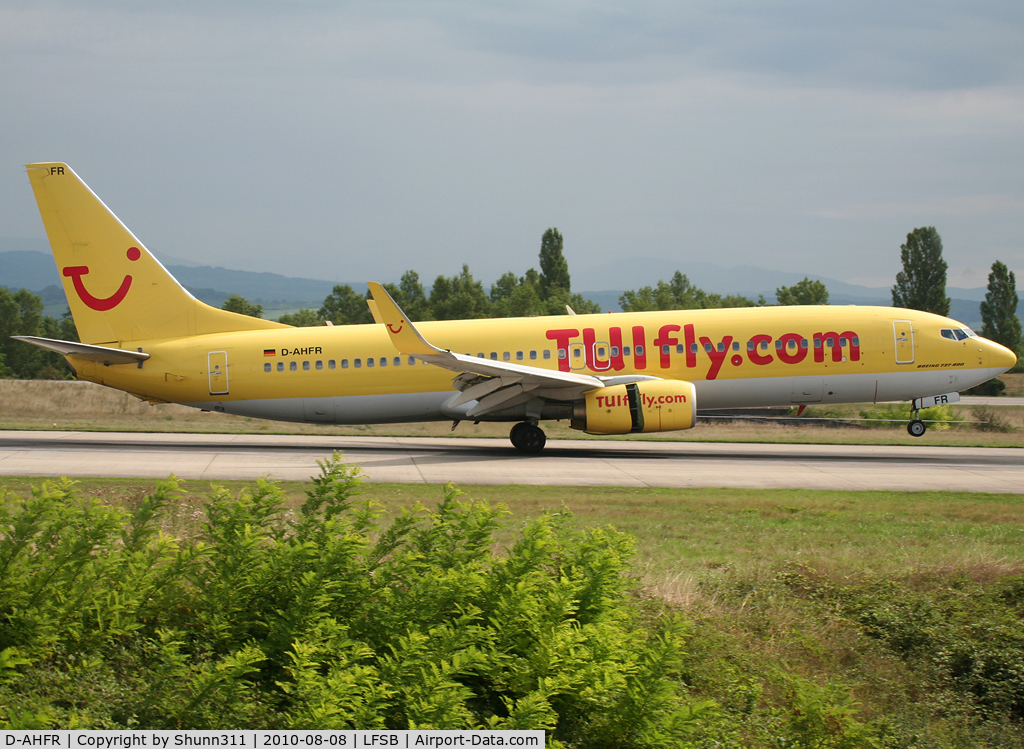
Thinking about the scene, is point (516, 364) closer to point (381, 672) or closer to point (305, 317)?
point (381, 672)

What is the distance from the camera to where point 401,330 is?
71.9ft

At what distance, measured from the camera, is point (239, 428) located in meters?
33.4

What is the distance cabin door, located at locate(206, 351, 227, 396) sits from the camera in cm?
2548

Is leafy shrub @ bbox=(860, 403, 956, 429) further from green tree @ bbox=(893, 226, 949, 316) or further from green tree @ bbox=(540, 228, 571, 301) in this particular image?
green tree @ bbox=(540, 228, 571, 301)

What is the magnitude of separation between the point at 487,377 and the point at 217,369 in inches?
329

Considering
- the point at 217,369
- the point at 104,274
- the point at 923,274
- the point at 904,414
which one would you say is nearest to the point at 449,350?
the point at 217,369

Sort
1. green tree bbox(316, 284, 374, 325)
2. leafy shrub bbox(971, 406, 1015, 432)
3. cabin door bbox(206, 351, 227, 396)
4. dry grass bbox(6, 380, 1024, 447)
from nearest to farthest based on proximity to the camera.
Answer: cabin door bbox(206, 351, 227, 396) → dry grass bbox(6, 380, 1024, 447) → leafy shrub bbox(971, 406, 1015, 432) → green tree bbox(316, 284, 374, 325)

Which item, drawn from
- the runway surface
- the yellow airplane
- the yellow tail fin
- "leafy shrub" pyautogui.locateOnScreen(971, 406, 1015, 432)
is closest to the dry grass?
"leafy shrub" pyautogui.locateOnScreen(971, 406, 1015, 432)

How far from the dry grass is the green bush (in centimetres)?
2400

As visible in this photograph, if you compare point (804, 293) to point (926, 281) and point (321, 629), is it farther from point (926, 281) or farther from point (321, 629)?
point (321, 629)

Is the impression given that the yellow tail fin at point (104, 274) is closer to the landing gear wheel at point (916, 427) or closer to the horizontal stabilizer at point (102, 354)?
the horizontal stabilizer at point (102, 354)

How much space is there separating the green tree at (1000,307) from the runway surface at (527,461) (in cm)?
6871

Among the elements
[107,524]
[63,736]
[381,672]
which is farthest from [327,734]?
[107,524]

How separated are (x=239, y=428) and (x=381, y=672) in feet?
96.3
